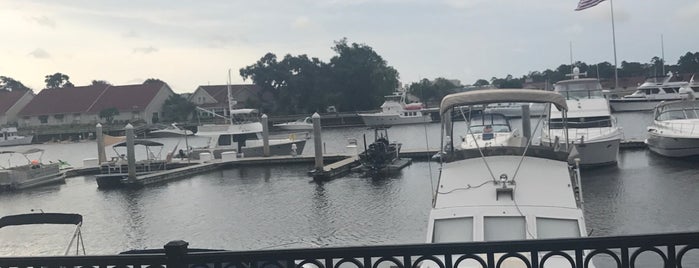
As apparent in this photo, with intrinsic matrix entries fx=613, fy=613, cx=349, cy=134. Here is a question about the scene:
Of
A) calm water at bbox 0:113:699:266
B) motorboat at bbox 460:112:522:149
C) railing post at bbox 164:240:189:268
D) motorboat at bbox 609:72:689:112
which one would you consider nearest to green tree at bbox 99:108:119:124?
calm water at bbox 0:113:699:266

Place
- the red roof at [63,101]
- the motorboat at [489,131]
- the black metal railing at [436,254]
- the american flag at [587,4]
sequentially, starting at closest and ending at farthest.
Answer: the black metal railing at [436,254] < the american flag at [587,4] < the motorboat at [489,131] < the red roof at [63,101]

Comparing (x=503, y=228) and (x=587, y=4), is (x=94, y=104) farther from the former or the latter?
(x=503, y=228)

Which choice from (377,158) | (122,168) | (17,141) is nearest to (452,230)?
(377,158)

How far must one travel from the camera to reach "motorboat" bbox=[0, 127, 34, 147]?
8719 centimetres

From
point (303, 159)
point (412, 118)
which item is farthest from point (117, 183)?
point (412, 118)

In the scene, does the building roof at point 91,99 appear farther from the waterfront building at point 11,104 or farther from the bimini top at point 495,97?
the bimini top at point 495,97

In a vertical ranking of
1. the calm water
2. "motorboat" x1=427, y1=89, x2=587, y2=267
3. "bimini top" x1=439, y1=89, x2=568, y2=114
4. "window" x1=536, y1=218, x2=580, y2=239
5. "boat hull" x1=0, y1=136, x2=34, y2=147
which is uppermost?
"bimini top" x1=439, y1=89, x2=568, y2=114

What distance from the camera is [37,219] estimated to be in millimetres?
8953

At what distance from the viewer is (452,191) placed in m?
10.4

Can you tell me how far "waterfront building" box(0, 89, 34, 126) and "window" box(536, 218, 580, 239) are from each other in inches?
4489

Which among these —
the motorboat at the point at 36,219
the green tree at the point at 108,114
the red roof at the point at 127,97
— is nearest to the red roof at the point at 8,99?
the red roof at the point at 127,97

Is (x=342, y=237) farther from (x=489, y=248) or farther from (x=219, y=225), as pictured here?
(x=489, y=248)

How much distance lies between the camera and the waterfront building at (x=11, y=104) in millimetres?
106875

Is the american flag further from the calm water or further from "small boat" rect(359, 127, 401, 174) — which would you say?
"small boat" rect(359, 127, 401, 174)
